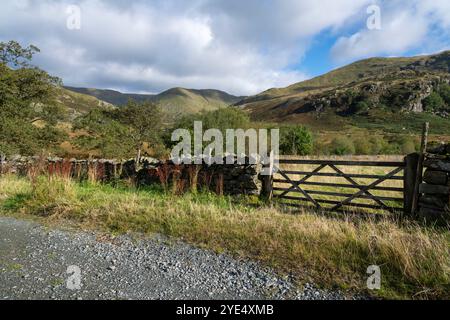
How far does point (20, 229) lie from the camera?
18.6 feet

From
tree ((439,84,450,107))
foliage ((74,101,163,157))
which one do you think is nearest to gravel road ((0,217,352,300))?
foliage ((74,101,163,157))

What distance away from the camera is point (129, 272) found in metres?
3.92

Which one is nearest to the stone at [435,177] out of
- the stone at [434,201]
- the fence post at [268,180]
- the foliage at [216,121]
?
the stone at [434,201]

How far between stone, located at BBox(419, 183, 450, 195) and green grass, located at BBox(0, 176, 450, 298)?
0.82 metres

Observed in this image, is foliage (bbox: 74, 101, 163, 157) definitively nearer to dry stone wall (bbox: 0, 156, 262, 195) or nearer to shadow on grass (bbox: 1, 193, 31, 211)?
dry stone wall (bbox: 0, 156, 262, 195)

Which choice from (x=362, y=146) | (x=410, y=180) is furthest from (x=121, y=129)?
(x=362, y=146)

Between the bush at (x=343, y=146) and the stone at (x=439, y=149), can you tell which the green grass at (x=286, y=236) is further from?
the bush at (x=343, y=146)

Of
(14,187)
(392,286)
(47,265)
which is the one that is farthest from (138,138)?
(392,286)

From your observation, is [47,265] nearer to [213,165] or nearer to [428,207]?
[213,165]

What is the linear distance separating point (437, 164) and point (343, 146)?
31877 mm

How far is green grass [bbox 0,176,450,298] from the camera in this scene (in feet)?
12.2

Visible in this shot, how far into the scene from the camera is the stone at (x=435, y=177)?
20.6ft

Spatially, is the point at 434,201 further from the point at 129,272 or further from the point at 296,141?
the point at 296,141
